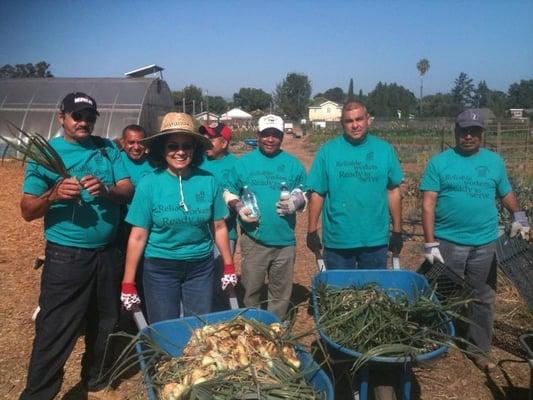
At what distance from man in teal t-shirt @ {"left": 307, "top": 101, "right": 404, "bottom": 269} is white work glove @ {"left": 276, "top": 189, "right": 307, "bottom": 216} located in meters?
0.13

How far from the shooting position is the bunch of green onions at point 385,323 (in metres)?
2.62

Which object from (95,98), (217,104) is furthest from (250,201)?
(217,104)

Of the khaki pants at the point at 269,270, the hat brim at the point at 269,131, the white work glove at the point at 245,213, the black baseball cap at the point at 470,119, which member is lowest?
the khaki pants at the point at 269,270

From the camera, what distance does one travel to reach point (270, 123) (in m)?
4.12

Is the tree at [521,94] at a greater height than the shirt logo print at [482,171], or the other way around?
the tree at [521,94]

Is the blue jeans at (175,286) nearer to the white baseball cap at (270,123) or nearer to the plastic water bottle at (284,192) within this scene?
the plastic water bottle at (284,192)

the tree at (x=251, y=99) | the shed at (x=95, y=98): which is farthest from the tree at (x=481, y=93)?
the shed at (x=95, y=98)

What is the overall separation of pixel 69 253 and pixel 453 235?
3074 mm

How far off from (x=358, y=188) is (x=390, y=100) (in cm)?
9342

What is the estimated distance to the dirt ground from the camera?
382 cm

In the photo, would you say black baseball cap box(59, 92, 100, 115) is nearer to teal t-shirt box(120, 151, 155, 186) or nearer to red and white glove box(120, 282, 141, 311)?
teal t-shirt box(120, 151, 155, 186)

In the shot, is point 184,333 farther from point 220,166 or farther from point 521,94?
point 521,94

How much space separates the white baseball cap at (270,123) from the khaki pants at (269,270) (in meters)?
1.00

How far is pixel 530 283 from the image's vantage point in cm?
422
